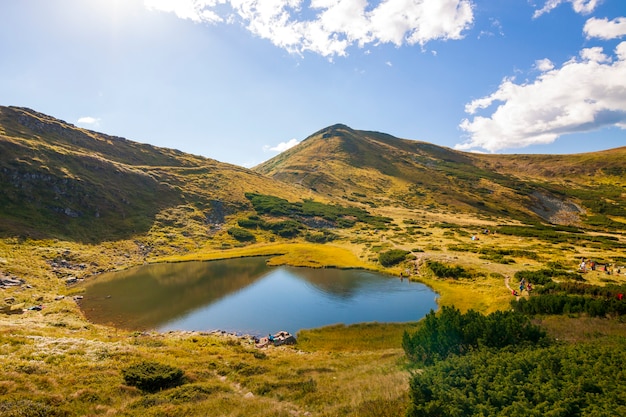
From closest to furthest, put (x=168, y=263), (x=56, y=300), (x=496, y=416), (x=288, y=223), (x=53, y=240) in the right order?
(x=496, y=416)
(x=56, y=300)
(x=53, y=240)
(x=168, y=263)
(x=288, y=223)

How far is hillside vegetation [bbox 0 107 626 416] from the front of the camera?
15758 millimetres

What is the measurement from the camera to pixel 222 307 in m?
53.2

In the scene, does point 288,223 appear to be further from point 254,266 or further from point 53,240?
point 53,240

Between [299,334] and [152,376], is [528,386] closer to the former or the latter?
[152,376]

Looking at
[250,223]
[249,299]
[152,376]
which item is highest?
[250,223]

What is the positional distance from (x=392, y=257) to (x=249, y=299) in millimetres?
37518

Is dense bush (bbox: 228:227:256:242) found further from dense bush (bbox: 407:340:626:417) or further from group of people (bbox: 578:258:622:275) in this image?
dense bush (bbox: 407:340:626:417)

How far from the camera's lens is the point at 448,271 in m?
64.6

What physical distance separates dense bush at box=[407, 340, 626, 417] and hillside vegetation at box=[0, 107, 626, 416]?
8 centimetres

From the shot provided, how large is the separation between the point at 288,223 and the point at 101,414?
112177 millimetres

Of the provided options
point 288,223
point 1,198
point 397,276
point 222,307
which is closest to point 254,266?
point 222,307

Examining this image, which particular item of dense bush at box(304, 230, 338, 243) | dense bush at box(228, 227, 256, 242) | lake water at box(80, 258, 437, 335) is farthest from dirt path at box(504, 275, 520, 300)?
dense bush at box(228, 227, 256, 242)

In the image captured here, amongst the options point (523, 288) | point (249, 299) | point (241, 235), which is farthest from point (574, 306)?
point (241, 235)

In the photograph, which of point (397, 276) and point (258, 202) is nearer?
point (397, 276)
